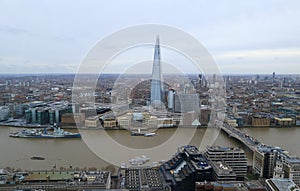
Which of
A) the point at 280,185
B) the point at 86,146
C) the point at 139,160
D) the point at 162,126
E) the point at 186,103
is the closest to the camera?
the point at 280,185

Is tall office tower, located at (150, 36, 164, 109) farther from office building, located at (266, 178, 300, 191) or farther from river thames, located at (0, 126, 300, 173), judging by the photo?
office building, located at (266, 178, 300, 191)

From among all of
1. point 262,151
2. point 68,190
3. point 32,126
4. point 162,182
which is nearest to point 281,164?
point 262,151

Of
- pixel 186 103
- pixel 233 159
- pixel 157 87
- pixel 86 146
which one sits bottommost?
pixel 86 146

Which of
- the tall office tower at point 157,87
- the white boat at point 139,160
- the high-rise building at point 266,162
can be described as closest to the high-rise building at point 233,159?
the high-rise building at point 266,162

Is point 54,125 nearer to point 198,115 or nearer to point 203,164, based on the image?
point 198,115

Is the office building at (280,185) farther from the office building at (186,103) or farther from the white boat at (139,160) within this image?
the office building at (186,103)

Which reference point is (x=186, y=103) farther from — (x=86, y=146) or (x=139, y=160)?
(x=139, y=160)

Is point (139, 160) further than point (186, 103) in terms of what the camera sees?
No

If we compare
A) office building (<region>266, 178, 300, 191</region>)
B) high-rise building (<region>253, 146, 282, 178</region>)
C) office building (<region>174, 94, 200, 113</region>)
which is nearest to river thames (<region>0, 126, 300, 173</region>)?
high-rise building (<region>253, 146, 282, 178</region>)

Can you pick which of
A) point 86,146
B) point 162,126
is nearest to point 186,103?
point 162,126
